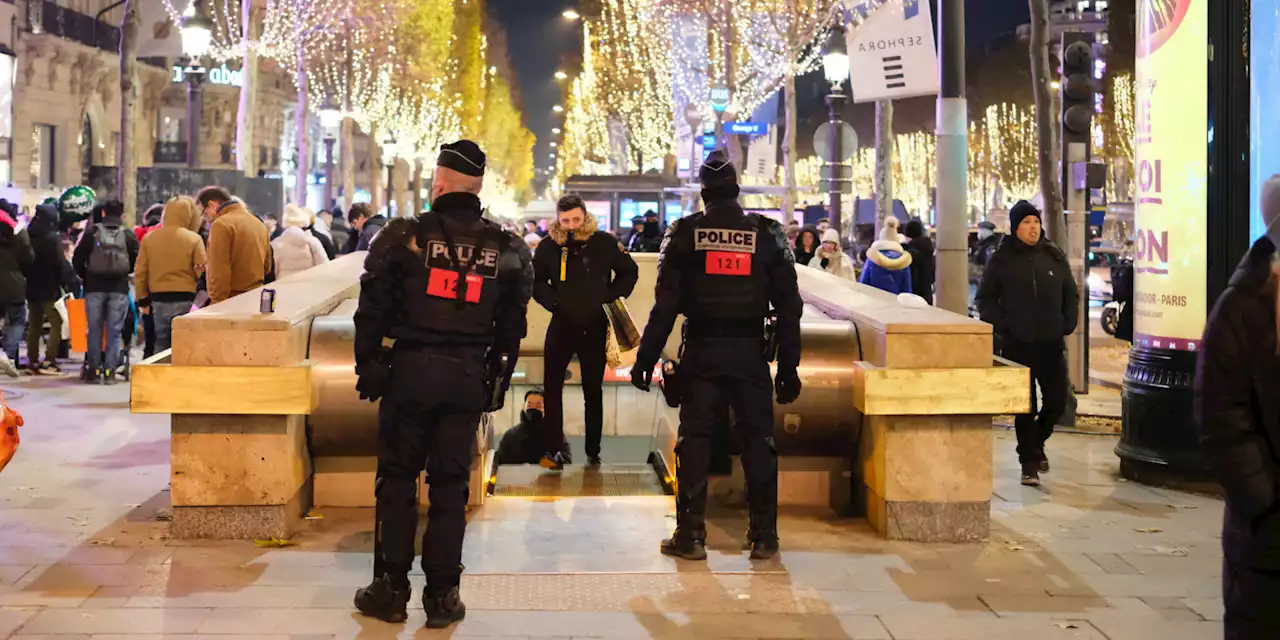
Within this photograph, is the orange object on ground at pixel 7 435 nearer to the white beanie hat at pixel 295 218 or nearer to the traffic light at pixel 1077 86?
the white beanie hat at pixel 295 218

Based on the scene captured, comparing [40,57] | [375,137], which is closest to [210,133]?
[375,137]

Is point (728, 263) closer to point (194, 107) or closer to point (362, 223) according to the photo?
point (362, 223)

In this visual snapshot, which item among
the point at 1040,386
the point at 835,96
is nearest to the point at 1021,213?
the point at 1040,386

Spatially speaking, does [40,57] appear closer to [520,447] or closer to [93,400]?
[93,400]

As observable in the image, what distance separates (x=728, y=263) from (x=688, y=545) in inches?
56.9

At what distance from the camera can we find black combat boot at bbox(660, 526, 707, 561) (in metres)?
7.10

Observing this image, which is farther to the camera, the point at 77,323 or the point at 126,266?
the point at 77,323

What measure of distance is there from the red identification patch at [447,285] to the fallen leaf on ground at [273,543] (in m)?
2.19

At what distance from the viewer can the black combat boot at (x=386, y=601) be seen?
590 centimetres

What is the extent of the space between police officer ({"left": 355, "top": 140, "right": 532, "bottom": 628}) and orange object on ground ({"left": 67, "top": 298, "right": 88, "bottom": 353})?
1115 centimetres

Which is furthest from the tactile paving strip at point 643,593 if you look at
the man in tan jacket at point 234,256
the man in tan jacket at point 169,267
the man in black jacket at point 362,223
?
Result: the man in black jacket at point 362,223

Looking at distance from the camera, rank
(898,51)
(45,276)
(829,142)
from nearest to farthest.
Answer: (898,51) → (45,276) → (829,142)

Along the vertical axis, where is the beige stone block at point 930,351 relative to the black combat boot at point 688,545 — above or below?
above

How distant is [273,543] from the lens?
7285 mm
